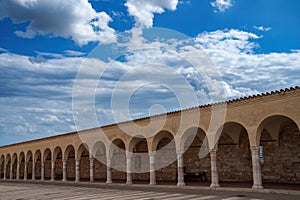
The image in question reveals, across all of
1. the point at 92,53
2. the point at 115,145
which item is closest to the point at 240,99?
the point at 92,53

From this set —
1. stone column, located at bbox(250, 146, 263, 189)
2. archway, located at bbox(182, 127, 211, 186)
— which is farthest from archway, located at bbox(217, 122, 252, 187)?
stone column, located at bbox(250, 146, 263, 189)

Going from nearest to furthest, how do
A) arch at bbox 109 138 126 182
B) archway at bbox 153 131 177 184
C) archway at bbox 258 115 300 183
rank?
archway at bbox 258 115 300 183 → archway at bbox 153 131 177 184 → arch at bbox 109 138 126 182

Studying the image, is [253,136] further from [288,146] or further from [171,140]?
[171,140]

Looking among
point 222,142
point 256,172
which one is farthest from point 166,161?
point 256,172

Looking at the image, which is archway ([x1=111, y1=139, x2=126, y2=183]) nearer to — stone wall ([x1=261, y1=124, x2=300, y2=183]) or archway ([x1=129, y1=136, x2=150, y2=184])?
archway ([x1=129, y1=136, x2=150, y2=184])

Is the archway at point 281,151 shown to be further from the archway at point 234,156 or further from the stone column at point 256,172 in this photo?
the stone column at point 256,172

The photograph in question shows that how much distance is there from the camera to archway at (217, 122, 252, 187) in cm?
2114

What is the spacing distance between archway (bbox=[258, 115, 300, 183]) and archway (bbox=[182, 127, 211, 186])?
4544 millimetres

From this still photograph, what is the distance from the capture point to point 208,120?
59.6 ft

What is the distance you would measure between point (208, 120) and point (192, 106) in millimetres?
1528

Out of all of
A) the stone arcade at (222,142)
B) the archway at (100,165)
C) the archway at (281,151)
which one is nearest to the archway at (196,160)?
the stone arcade at (222,142)

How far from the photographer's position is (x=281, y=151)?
19297 millimetres

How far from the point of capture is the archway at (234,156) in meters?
21.1

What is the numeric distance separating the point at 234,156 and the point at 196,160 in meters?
3.45
